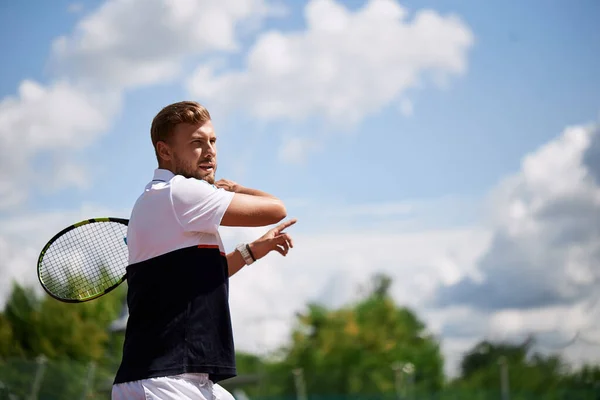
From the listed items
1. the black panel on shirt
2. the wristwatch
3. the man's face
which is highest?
the man's face

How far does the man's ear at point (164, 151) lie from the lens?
388cm

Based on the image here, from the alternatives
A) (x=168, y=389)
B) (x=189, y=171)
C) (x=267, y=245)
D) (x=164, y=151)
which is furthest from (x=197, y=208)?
(x=168, y=389)

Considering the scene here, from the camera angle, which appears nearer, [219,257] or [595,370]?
[219,257]

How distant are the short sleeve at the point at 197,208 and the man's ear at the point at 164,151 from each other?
208mm

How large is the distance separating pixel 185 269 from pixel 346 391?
13.0 m

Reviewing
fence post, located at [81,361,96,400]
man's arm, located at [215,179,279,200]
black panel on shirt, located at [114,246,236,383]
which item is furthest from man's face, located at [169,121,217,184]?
fence post, located at [81,361,96,400]

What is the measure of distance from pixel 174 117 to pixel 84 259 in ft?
4.25

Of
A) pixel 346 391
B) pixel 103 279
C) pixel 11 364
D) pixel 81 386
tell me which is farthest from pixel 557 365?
pixel 103 279

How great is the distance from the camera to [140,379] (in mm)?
3576

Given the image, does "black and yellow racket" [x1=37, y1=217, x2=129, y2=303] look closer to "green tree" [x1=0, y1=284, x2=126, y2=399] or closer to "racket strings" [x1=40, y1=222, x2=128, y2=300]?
"racket strings" [x1=40, y1=222, x2=128, y2=300]

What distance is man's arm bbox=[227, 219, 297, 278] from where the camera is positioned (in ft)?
13.7

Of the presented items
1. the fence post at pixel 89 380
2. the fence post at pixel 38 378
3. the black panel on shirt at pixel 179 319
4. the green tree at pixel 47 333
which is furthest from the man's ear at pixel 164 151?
the green tree at pixel 47 333

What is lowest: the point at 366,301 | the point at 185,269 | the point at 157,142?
the point at 185,269

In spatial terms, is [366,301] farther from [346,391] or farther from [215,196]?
[215,196]
